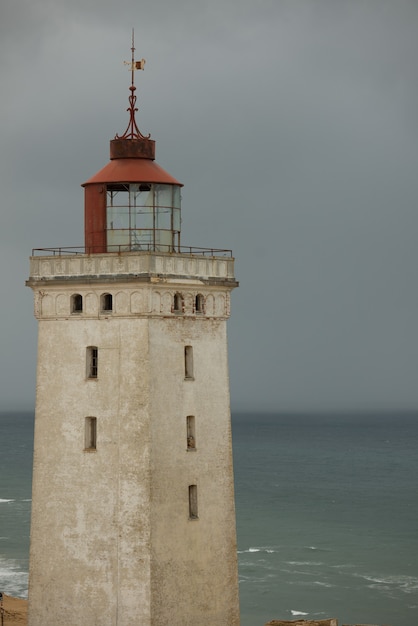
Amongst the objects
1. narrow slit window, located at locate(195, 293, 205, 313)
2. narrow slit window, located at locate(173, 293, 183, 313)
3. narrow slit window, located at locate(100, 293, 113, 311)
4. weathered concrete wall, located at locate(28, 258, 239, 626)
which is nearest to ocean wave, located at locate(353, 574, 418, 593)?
weathered concrete wall, located at locate(28, 258, 239, 626)

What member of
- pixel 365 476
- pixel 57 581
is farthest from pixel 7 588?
pixel 365 476

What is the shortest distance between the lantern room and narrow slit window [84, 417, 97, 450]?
11.5 ft

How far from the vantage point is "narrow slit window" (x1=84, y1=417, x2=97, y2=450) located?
30.5 metres

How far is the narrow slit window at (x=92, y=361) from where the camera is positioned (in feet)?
100

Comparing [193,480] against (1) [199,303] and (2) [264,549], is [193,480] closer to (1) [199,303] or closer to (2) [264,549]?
(1) [199,303]

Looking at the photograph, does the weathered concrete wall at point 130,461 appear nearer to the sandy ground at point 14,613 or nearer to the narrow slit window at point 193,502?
the narrow slit window at point 193,502

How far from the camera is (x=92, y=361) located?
30.7 m

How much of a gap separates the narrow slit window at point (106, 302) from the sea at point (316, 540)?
3061 cm

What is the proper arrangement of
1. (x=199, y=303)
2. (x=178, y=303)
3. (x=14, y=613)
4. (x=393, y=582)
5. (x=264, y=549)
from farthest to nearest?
(x=264, y=549)
(x=393, y=582)
(x=14, y=613)
(x=199, y=303)
(x=178, y=303)

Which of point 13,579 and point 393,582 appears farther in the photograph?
point 393,582

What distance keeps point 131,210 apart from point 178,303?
216 centimetres

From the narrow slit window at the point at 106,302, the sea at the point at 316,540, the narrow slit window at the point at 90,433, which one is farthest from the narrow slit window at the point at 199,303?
the sea at the point at 316,540

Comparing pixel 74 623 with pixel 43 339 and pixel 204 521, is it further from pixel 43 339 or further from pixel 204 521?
pixel 43 339

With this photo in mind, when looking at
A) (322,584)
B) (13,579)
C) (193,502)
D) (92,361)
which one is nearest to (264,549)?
(322,584)
